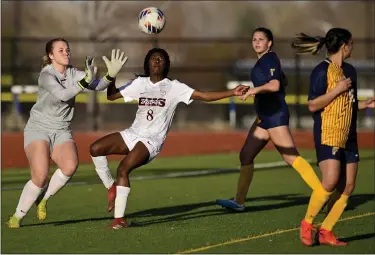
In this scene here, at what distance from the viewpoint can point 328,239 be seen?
34.0ft

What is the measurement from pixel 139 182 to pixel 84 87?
6.56m

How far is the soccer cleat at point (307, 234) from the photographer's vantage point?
33.7ft

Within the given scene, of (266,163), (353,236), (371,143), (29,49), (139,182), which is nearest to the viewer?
(353,236)

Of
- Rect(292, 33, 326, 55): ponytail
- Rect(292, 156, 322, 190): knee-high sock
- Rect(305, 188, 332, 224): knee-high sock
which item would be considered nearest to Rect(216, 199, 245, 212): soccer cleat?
Rect(292, 156, 322, 190): knee-high sock

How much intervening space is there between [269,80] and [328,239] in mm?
2479

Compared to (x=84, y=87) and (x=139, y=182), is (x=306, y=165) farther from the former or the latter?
(x=139, y=182)

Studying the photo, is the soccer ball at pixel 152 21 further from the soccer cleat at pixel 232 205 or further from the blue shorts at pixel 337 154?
the blue shorts at pixel 337 154

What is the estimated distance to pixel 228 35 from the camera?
6066 centimetres

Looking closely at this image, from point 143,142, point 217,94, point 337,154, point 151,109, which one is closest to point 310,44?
point 337,154

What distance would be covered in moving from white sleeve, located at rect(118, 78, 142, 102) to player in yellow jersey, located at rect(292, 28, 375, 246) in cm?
220

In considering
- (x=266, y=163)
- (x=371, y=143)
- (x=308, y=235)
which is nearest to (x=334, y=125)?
(x=308, y=235)

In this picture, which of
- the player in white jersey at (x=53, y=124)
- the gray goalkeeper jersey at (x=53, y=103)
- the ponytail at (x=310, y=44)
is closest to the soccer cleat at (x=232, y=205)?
the player in white jersey at (x=53, y=124)

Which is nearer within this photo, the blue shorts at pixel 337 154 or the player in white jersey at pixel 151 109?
the blue shorts at pixel 337 154

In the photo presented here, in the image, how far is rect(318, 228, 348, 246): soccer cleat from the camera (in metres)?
10.3
